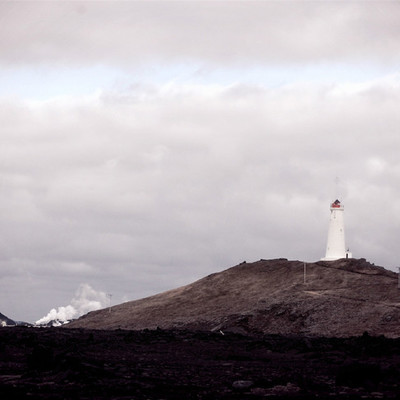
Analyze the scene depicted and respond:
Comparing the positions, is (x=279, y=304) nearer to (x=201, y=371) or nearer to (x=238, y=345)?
(x=238, y=345)

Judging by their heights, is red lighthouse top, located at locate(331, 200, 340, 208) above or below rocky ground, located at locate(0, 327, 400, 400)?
above

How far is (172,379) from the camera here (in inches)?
1036

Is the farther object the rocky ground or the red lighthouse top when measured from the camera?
the red lighthouse top

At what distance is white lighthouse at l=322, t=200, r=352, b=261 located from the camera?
11288 centimetres

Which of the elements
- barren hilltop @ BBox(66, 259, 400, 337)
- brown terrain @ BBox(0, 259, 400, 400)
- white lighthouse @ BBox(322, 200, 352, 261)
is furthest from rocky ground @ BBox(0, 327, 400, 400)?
white lighthouse @ BBox(322, 200, 352, 261)

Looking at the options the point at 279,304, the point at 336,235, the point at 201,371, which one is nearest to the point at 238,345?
the point at 201,371

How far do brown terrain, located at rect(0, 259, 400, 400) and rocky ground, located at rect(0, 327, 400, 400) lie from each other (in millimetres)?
40

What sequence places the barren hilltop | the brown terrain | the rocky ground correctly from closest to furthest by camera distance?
the rocky ground → the brown terrain → the barren hilltop

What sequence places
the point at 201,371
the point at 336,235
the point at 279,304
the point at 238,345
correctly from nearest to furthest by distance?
the point at 201,371, the point at 238,345, the point at 279,304, the point at 336,235

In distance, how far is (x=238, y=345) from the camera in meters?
45.8

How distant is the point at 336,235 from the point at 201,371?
3385 inches

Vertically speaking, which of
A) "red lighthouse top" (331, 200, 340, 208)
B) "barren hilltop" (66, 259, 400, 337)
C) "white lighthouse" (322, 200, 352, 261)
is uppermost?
"red lighthouse top" (331, 200, 340, 208)

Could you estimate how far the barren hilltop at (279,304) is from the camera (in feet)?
210

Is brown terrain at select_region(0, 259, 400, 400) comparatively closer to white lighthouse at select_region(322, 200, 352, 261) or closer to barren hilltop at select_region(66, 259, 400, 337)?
barren hilltop at select_region(66, 259, 400, 337)
